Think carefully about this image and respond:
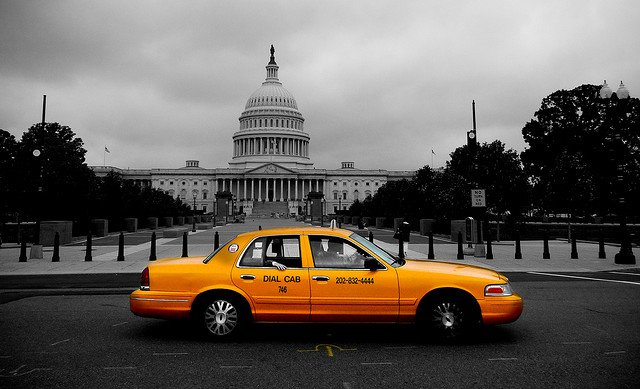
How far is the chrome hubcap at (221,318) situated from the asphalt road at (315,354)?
9.6 inches

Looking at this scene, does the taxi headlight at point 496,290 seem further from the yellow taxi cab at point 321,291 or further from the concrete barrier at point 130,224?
the concrete barrier at point 130,224

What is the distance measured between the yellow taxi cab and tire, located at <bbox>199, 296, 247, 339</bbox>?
14 mm

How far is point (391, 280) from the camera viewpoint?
24.9 ft

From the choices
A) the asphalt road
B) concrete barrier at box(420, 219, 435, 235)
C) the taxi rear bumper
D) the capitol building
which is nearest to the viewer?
the asphalt road

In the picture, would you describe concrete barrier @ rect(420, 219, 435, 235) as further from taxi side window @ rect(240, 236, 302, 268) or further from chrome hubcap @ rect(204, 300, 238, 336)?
chrome hubcap @ rect(204, 300, 238, 336)

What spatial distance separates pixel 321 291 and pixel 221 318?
1438mm

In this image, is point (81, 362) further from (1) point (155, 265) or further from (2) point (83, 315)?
(2) point (83, 315)

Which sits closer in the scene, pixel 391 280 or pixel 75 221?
pixel 391 280

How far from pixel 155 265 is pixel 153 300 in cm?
56

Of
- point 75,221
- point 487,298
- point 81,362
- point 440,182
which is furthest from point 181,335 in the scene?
point 75,221

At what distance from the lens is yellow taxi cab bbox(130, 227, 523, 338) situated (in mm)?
7535

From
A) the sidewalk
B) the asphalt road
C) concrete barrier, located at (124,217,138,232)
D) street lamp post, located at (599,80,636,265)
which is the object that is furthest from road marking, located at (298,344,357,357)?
concrete barrier, located at (124,217,138,232)

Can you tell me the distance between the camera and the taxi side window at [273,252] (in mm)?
7887

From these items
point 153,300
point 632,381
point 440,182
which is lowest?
point 632,381
